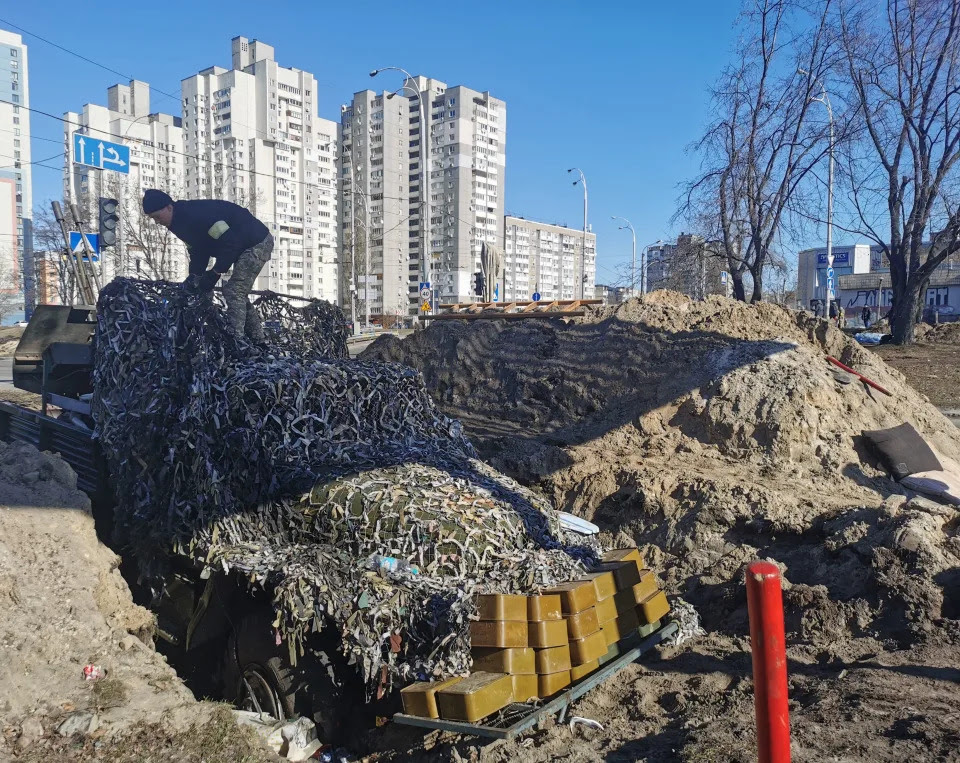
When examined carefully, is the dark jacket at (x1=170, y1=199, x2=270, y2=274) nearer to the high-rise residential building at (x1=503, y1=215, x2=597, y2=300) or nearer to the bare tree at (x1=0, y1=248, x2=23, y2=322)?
the bare tree at (x1=0, y1=248, x2=23, y2=322)

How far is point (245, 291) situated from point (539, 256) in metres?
106

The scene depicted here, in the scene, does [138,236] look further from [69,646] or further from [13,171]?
[13,171]

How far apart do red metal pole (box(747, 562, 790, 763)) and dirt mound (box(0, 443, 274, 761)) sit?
2300mm

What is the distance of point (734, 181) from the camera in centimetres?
1916

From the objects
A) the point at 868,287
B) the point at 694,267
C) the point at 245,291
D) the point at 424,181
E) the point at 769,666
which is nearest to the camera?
the point at 769,666

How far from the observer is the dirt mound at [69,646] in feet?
11.2

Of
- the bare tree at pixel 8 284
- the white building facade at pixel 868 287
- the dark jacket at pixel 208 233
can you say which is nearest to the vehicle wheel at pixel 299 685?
the dark jacket at pixel 208 233

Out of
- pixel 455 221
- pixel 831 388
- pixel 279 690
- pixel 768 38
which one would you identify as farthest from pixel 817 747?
pixel 455 221

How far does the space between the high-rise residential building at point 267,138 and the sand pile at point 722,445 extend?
111ft

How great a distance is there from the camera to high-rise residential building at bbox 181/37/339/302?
5242cm

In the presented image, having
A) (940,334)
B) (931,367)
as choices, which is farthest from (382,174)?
(931,367)

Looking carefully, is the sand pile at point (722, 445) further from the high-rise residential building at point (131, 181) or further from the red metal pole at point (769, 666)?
the high-rise residential building at point (131, 181)

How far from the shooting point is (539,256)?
4326 inches

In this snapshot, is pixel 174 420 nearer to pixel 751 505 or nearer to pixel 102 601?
pixel 102 601
